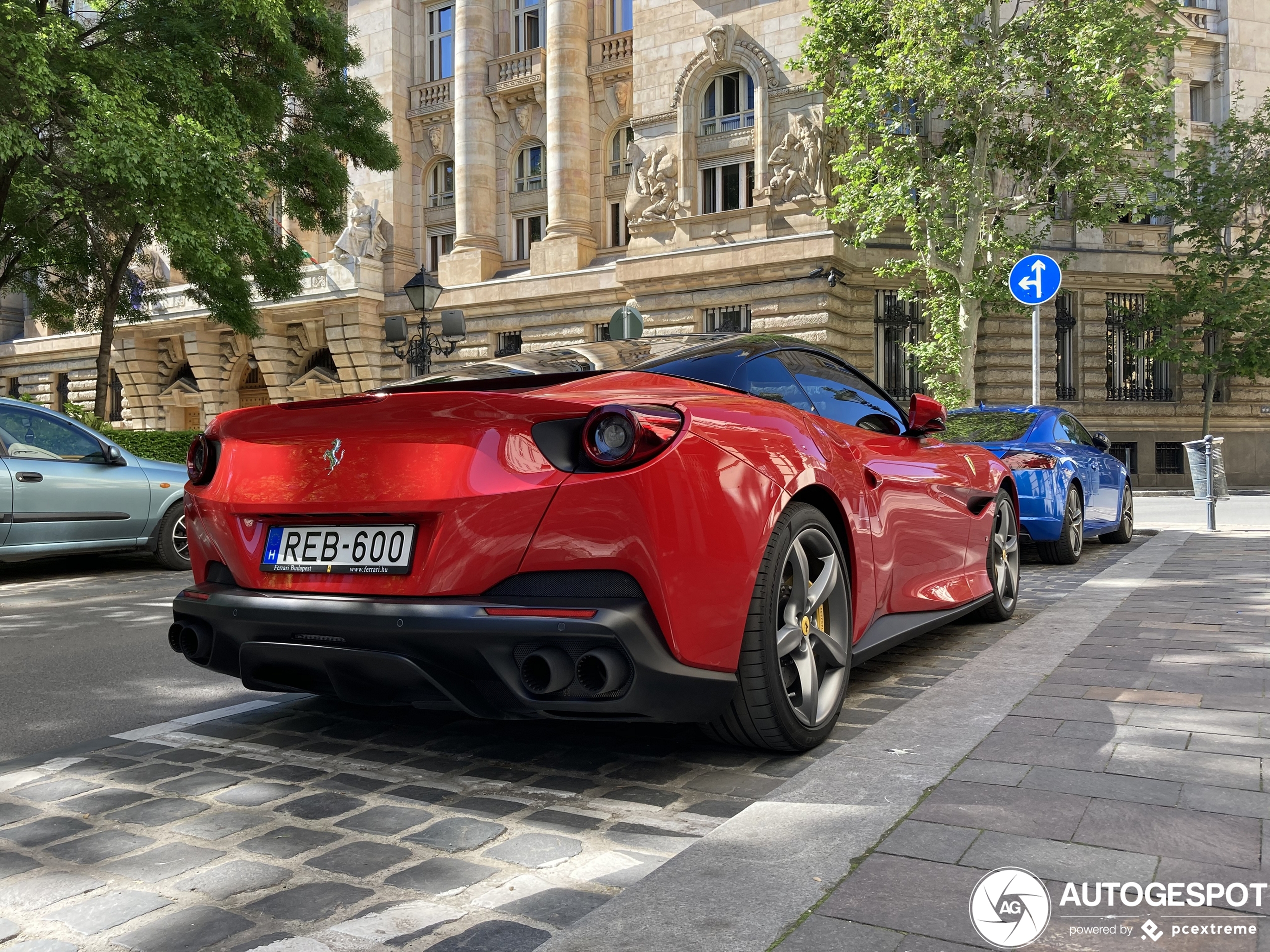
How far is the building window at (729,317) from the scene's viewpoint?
24984 mm

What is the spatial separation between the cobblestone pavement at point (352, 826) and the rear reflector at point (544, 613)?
553mm

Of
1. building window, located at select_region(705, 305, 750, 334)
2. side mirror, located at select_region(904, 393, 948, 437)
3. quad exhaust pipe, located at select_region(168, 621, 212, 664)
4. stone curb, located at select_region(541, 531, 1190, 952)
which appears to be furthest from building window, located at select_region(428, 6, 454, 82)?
stone curb, located at select_region(541, 531, 1190, 952)

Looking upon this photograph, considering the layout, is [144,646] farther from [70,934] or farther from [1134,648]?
[1134,648]

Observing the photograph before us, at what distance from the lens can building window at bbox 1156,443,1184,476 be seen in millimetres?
27750

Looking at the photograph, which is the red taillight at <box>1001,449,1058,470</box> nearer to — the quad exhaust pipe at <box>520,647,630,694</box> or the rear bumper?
the rear bumper

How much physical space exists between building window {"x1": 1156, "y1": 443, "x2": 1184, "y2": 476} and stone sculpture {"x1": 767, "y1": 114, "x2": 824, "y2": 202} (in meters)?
12.4

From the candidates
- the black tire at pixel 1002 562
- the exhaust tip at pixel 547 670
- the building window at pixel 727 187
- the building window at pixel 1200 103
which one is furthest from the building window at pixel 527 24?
the exhaust tip at pixel 547 670

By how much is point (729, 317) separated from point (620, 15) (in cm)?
1166

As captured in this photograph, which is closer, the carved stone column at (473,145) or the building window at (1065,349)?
the building window at (1065,349)

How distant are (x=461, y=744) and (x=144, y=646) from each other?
3046 mm

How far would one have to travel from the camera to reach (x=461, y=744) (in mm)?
3404

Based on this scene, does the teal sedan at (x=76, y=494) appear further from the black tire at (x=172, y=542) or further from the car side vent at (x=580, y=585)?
the car side vent at (x=580, y=585)

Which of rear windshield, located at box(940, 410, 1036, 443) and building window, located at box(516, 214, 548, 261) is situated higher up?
building window, located at box(516, 214, 548, 261)

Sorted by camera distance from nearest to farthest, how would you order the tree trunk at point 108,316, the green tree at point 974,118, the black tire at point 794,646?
1. the black tire at point 794,646
2. the tree trunk at point 108,316
3. the green tree at point 974,118
